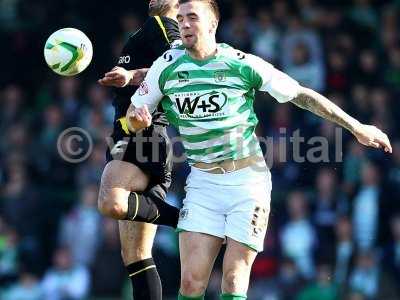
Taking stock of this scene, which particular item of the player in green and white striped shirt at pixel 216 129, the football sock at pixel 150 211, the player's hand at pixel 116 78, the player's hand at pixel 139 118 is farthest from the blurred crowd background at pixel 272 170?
the player's hand at pixel 139 118

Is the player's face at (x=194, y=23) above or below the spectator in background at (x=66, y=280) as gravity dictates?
above

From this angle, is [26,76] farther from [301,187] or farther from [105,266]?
[301,187]

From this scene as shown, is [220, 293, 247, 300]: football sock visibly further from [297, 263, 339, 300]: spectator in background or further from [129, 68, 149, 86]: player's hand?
[297, 263, 339, 300]: spectator in background

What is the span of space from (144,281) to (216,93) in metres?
1.64

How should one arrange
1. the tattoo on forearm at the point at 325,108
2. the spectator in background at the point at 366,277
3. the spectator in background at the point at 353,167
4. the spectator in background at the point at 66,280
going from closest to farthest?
the tattoo on forearm at the point at 325,108 < the spectator in background at the point at 366,277 < the spectator in background at the point at 353,167 < the spectator in background at the point at 66,280

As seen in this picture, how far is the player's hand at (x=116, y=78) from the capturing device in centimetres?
725

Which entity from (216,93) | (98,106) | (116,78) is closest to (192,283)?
(216,93)

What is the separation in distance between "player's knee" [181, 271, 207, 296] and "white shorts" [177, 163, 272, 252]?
0.31 m

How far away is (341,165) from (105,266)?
3.06 metres

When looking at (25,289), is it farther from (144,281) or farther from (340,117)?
(340,117)

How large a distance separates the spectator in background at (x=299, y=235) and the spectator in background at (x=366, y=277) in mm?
515

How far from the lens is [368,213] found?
39.9 feet

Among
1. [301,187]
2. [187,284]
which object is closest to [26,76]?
[301,187]

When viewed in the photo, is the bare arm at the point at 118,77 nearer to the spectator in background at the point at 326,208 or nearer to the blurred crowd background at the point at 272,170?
the blurred crowd background at the point at 272,170
